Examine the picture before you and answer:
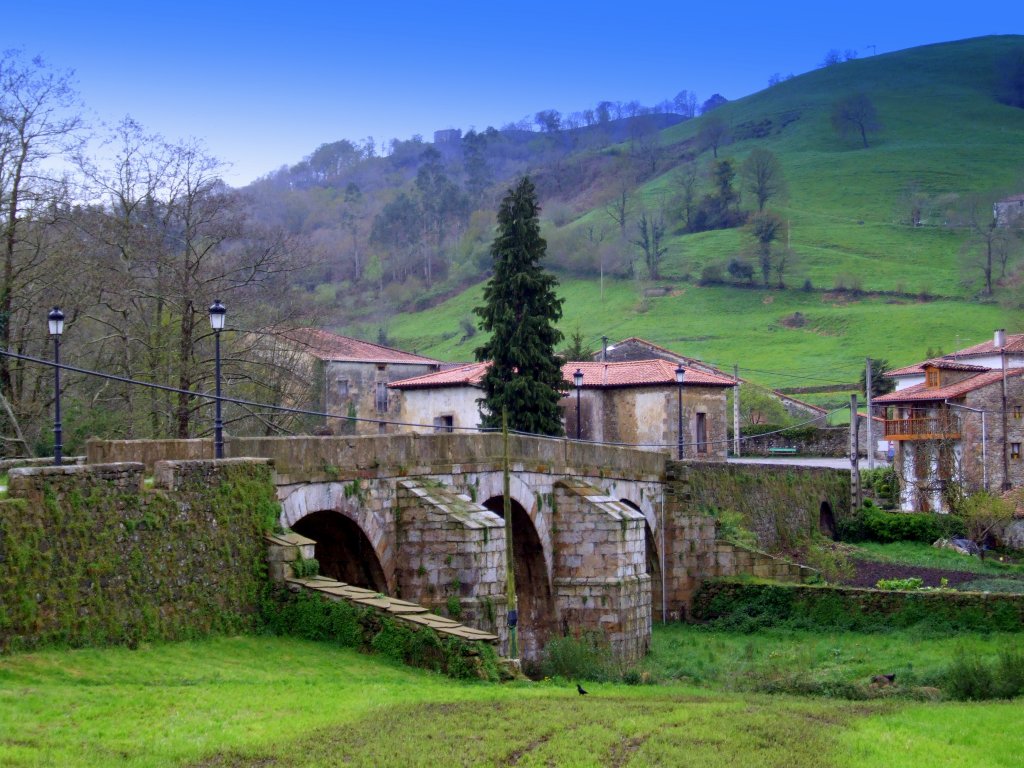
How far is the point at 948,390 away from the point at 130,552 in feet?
144

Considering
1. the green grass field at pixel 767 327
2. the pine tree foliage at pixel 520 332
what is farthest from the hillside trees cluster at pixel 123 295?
the green grass field at pixel 767 327

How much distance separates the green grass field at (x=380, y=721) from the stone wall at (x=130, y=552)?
0.37 m

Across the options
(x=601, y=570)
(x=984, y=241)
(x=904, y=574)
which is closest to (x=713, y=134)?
(x=984, y=241)

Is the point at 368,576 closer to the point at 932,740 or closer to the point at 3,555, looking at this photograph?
the point at 3,555

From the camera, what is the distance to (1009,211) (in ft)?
382

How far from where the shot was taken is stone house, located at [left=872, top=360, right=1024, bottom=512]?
51.0 m

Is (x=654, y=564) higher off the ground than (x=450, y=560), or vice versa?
(x=450, y=560)

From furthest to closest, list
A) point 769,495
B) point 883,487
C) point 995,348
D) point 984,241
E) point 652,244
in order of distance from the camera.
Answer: point 652,244 < point 984,241 < point 995,348 < point 883,487 < point 769,495

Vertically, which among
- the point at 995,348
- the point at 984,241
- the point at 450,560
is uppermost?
the point at 984,241

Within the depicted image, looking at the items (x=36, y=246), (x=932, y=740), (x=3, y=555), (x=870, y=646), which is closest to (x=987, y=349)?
(x=870, y=646)

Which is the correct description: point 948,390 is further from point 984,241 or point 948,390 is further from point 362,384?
point 984,241

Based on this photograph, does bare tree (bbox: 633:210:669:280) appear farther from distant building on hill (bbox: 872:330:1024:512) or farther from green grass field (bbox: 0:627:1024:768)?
green grass field (bbox: 0:627:1024:768)

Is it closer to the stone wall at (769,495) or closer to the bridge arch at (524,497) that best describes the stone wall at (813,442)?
the stone wall at (769,495)

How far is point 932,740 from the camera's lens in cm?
1314
